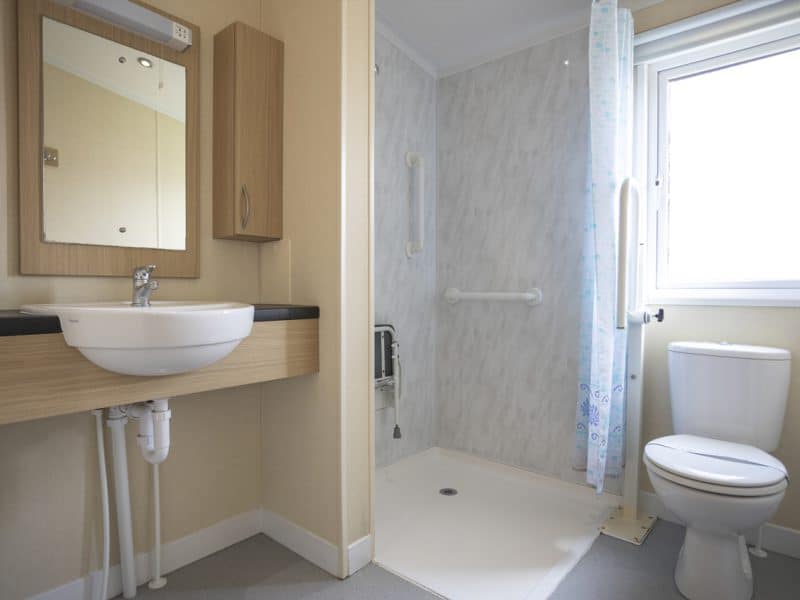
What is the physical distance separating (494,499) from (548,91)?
1.97m

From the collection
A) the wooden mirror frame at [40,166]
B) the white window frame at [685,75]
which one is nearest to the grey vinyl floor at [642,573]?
the white window frame at [685,75]

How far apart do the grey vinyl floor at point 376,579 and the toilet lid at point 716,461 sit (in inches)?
16.7

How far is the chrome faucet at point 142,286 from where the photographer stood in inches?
51.7

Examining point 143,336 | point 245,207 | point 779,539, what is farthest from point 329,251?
point 779,539

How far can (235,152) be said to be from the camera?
1559mm

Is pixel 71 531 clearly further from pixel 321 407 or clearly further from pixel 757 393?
pixel 757 393

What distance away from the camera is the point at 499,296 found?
235cm

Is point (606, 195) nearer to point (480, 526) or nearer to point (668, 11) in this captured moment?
point (668, 11)

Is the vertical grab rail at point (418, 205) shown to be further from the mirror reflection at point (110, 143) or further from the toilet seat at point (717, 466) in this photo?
the toilet seat at point (717, 466)

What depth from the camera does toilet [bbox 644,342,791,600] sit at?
4.26 ft

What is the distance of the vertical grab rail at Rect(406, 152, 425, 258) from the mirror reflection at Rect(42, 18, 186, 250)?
1202 mm

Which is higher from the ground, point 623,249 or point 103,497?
point 623,249

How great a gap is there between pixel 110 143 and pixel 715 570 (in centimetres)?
227

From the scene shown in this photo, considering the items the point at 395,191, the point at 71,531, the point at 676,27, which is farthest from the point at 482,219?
the point at 71,531
